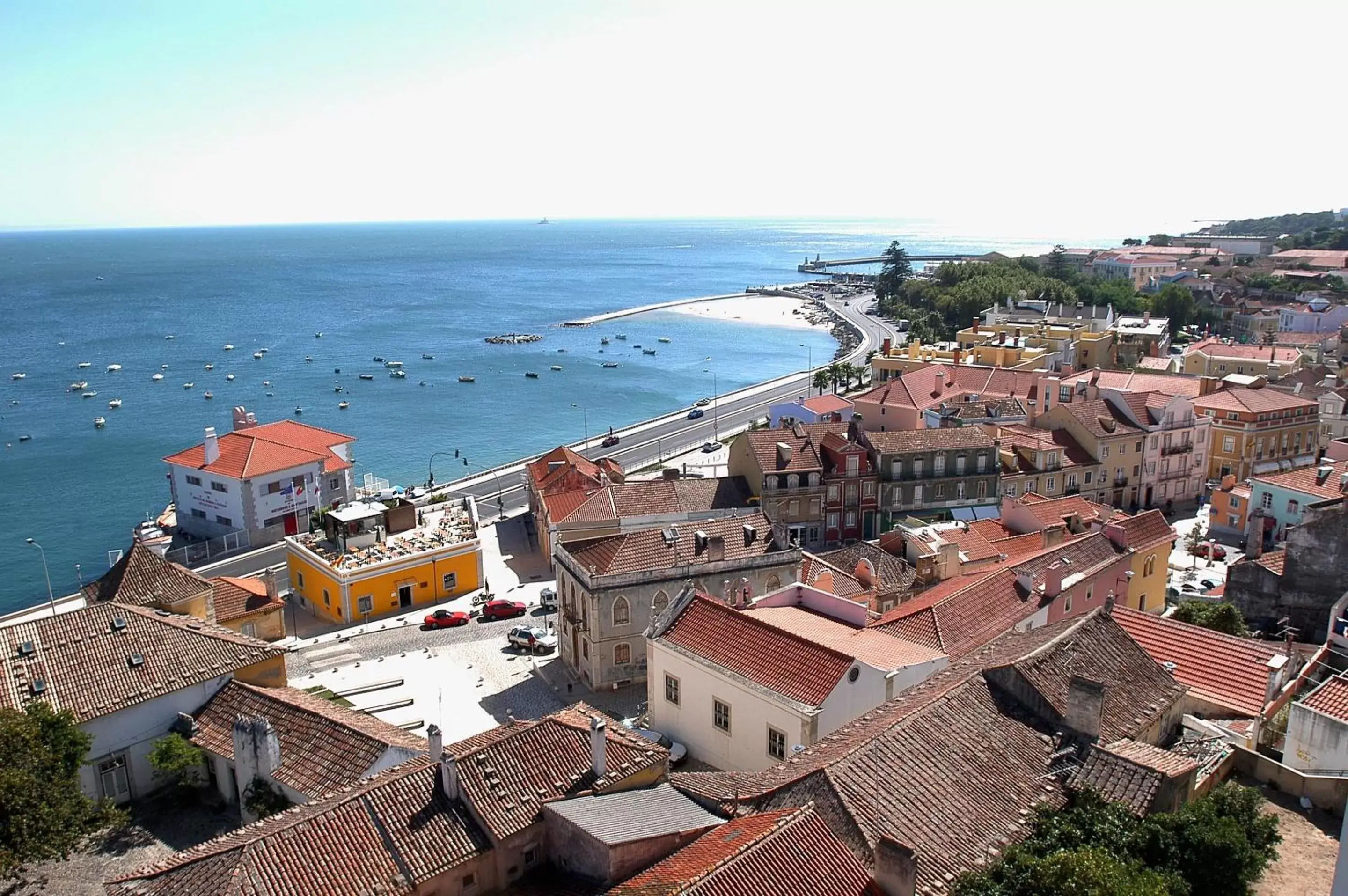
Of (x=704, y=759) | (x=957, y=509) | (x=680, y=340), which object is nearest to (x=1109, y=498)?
(x=957, y=509)

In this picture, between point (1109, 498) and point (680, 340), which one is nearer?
point (1109, 498)

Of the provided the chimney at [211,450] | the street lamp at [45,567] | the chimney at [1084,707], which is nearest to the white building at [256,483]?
the chimney at [211,450]

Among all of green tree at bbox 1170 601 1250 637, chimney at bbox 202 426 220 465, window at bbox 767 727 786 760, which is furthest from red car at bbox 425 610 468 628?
green tree at bbox 1170 601 1250 637

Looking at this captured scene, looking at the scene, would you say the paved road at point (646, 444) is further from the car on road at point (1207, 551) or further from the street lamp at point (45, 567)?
the car on road at point (1207, 551)

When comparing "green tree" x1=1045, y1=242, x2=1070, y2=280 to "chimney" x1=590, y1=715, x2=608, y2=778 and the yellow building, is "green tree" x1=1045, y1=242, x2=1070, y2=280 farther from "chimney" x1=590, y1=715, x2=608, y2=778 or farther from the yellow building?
"chimney" x1=590, y1=715, x2=608, y2=778

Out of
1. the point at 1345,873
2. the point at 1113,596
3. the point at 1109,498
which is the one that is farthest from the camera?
the point at 1109,498

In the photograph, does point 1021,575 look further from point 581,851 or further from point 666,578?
point 581,851

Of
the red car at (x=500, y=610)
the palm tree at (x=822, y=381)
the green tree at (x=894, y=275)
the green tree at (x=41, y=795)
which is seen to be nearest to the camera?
the green tree at (x=41, y=795)

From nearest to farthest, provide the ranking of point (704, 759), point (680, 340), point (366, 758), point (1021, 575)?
1. point (366, 758)
2. point (704, 759)
3. point (1021, 575)
4. point (680, 340)
